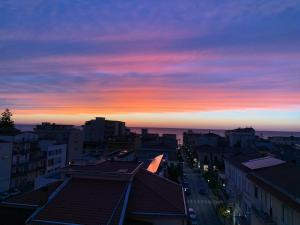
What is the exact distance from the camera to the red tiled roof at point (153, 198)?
54.5 ft

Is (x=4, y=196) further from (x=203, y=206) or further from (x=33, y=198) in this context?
(x=33, y=198)

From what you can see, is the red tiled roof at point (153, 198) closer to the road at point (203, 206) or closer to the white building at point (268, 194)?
the white building at point (268, 194)

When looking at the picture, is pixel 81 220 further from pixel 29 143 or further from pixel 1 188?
pixel 29 143

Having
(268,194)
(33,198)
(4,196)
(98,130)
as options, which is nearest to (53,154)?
(4,196)

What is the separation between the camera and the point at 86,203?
53.3ft

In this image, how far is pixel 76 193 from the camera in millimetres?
17359

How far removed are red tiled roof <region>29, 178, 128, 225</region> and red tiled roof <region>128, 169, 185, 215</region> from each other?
823 millimetres

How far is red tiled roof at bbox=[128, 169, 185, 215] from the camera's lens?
655 inches

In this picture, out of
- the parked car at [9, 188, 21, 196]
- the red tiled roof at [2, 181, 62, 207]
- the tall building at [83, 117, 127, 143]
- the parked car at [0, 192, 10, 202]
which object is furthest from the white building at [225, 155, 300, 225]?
the tall building at [83, 117, 127, 143]

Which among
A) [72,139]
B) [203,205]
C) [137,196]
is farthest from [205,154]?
[137,196]

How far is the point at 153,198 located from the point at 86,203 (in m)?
3.57

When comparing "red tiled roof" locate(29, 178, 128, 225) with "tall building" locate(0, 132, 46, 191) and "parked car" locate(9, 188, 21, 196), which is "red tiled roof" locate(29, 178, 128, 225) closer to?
"parked car" locate(9, 188, 21, 196)

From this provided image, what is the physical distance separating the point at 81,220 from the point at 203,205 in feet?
109

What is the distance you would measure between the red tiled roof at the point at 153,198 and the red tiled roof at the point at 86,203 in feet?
2.70
